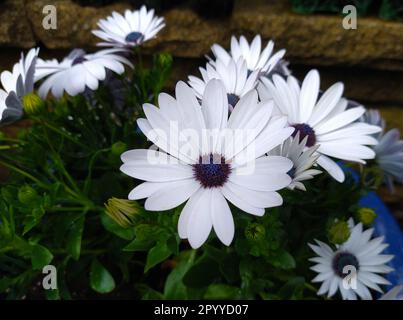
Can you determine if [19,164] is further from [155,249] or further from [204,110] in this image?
[204,110]

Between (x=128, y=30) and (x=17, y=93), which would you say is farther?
(x=128, y=30)

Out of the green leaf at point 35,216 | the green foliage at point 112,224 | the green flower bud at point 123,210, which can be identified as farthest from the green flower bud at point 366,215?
the green leaf at point 35,216

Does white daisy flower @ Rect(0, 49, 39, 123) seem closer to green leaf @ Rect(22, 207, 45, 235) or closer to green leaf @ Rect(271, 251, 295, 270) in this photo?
green leaf @ Rect(22, 207, 45, 235)

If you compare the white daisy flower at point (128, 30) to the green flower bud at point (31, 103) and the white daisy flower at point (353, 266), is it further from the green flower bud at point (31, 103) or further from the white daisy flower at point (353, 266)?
the white daisy flower at point (353, 266)

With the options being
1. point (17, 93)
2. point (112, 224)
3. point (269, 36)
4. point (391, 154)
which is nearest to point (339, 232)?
point (391, 154)

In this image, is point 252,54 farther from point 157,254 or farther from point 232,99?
point 157,254

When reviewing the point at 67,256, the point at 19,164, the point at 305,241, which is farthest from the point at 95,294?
the point at 305,241
